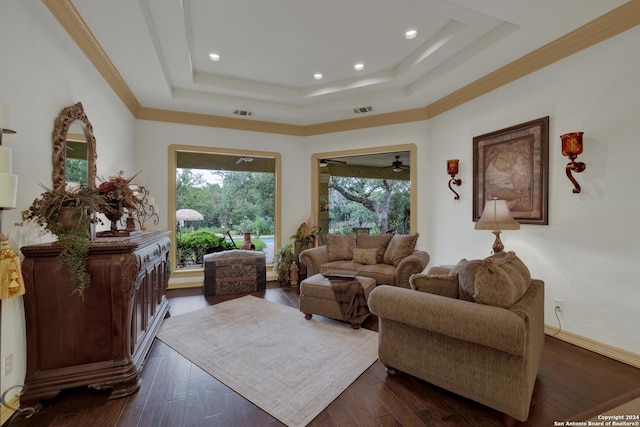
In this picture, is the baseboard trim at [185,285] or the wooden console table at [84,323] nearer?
the wooden console table at [84,323]

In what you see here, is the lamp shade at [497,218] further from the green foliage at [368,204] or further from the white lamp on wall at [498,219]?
the green foliage at [368,204]

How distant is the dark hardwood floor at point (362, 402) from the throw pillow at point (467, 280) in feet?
2.39

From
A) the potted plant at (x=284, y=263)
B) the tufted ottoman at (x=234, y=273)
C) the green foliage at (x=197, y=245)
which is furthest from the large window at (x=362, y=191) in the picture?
the green foliage at (x=197, y=245)

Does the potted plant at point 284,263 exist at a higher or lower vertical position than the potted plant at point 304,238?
lower

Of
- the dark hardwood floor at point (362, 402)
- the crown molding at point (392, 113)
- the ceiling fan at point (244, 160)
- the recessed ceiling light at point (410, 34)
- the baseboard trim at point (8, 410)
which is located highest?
the recessed ceiling light at point (410, 34)

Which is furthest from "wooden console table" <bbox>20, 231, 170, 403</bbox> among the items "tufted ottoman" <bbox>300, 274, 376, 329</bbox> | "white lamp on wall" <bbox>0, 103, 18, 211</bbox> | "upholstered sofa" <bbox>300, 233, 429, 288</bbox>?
"upholstered sofa" <bbox>300, 233, 429, 288</bbox>

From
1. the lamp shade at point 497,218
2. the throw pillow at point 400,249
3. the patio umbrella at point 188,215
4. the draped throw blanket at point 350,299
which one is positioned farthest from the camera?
the patio umbrella at point 188,215

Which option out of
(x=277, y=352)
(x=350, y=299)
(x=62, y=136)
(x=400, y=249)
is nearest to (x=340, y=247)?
(x=400, y=249)

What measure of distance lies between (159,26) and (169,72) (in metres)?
1.08

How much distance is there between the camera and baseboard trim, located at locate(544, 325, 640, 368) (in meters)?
2.48

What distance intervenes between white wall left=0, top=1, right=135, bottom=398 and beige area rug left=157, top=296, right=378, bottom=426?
1.24 metres

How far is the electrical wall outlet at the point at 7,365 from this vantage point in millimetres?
1779

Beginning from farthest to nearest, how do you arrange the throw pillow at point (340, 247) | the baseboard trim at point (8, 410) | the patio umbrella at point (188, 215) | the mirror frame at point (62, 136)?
the patio umbrella at point (188, 215) → the throw pillow at point (340, 247) → the mirror frame at point (62, 136) → the baseboard trim at point (8, 410)

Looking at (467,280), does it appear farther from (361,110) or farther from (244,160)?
(244,160)
